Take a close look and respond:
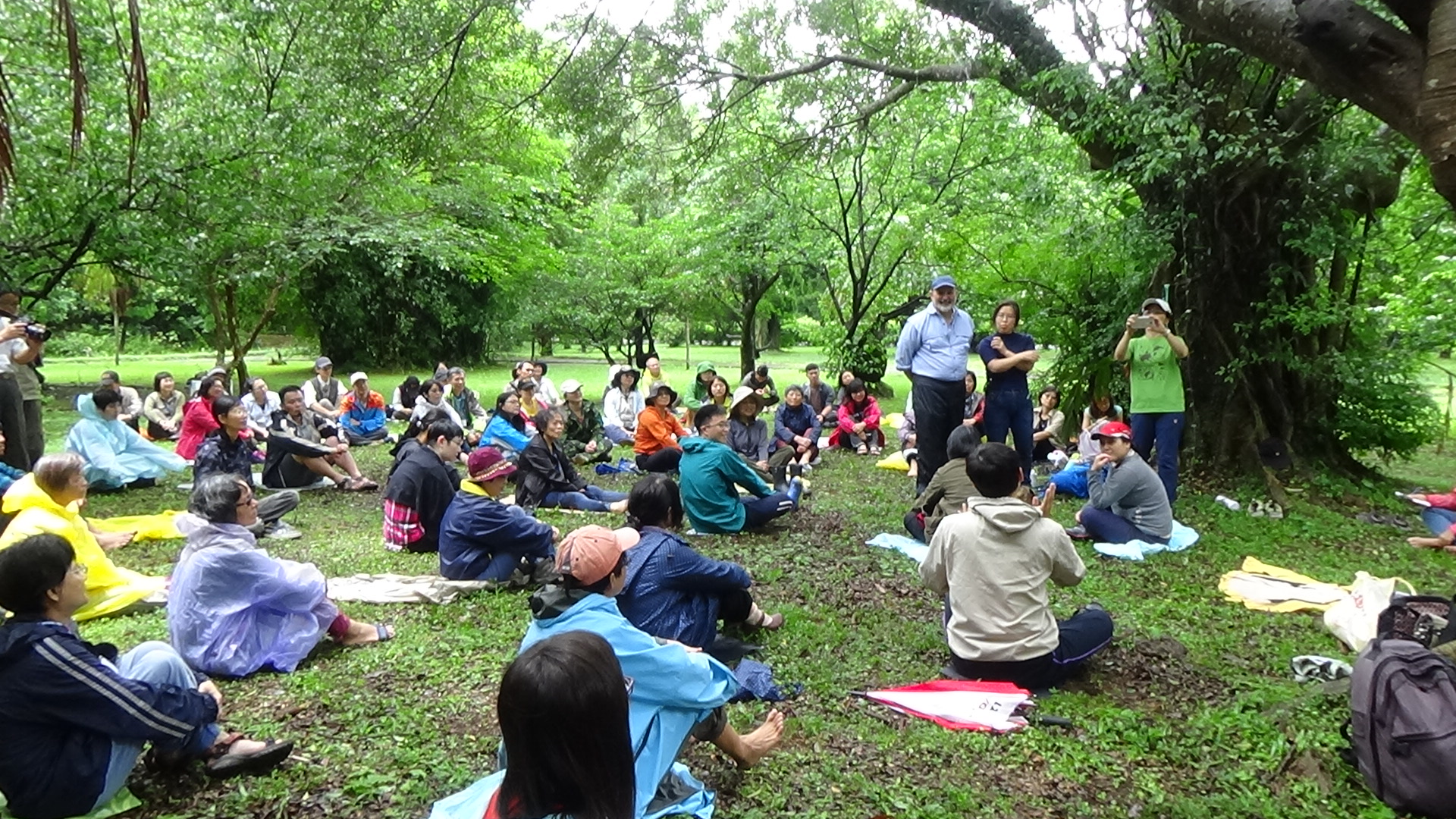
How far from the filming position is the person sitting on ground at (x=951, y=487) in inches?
203

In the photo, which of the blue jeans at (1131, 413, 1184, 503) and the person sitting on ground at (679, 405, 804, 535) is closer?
the person sitting on ground at (679, 405, 804, 535)

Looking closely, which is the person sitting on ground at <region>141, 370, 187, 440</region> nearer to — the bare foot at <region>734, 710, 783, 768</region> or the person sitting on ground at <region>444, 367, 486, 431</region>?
the person sitting on ground at <region>444, 367, 486, 431</region>

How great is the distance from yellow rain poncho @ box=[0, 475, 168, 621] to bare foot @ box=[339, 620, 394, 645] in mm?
1371

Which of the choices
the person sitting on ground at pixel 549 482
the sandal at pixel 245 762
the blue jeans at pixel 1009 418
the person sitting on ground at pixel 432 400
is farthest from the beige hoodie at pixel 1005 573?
the person sitting on ground at pixel 432 400

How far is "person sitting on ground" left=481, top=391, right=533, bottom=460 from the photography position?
8.81 meters

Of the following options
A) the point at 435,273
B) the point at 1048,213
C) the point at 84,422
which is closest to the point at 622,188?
the point at 1048,213

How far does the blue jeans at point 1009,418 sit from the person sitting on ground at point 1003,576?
10.8ft

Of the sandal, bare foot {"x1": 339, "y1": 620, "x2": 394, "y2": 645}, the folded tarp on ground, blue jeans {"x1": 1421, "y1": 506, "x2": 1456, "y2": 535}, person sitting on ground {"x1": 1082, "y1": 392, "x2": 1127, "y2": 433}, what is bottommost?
bare foot {"x1": 339, "y1": 620, "x2": 394, "y2": 645}

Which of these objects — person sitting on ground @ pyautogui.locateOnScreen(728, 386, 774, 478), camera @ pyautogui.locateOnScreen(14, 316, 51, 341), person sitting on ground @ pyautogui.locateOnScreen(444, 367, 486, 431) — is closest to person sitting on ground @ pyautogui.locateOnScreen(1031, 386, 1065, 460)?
person sitting on ground @ pyautogui.locateOnScreen(728, 386, 774, 478)

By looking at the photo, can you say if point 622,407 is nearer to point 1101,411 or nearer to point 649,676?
point 1101,411

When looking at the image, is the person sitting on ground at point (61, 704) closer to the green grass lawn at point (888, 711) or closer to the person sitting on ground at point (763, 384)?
the green grass lawn at point (888, 711)

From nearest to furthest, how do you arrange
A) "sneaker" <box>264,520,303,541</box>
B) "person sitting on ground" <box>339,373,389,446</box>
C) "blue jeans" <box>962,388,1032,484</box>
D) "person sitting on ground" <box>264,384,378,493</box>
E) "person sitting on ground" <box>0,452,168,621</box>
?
"person sitting on ground" <box>0,452,168,621</box>
"sneaker" <box>264,520,303,541</box>
"blue jeans" <box>962,388,1032,484</box>
"person sitting on ground" <box>264,384,378,493</box>
"person sitting on ground" <box>339,373,389,446</box>

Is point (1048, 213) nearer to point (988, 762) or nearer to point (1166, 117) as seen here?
point (1166, 117)

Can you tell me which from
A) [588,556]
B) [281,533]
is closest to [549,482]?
[281,533]
